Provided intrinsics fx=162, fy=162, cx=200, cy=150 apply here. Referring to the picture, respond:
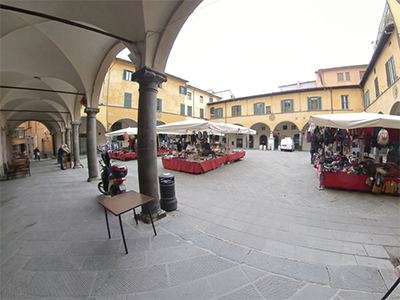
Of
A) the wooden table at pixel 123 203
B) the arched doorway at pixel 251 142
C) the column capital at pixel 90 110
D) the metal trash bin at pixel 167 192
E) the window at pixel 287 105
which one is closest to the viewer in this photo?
the wooden table at pixel 123 203

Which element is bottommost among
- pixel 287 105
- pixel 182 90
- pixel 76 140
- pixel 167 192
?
pixel 167 192

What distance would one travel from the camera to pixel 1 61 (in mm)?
4660

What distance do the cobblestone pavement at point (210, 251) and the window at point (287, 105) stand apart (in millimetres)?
18054

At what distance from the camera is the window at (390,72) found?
28.9 feet

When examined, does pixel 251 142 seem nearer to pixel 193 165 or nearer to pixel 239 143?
pixel 239 143

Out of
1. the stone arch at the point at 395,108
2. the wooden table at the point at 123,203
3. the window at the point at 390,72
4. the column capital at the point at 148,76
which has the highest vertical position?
the window at the point at 390,72

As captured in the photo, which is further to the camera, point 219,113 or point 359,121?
point 219,113

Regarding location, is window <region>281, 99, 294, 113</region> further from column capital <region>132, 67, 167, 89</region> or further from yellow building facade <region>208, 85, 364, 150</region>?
column capital <region>132, 67, 167, 89</region>

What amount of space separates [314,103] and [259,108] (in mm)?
6036

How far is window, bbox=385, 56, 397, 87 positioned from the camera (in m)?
8.81

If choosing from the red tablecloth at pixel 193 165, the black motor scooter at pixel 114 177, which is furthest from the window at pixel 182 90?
the black motor scooter at pixel 114 177

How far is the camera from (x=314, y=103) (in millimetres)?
18688

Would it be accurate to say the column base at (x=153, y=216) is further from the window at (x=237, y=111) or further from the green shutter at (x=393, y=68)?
the window at (x=237, y=111)

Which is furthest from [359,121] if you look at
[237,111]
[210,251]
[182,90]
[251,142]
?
[251,142]
